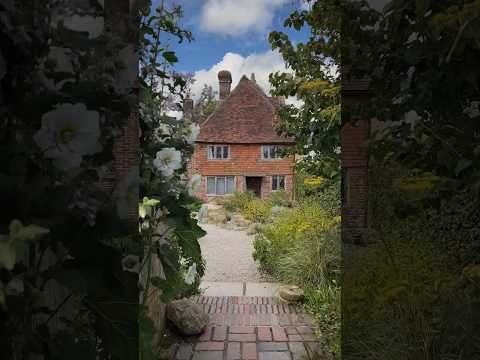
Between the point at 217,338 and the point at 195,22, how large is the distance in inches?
81.4

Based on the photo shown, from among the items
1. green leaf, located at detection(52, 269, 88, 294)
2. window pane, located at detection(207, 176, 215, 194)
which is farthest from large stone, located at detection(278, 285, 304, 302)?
window pane, located at detection(207, 176, 215, 194)

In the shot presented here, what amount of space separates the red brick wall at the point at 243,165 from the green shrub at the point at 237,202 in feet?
1.80

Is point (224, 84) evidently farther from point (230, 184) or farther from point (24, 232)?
point (24, 232)

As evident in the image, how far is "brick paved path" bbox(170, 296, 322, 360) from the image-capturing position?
2721 millimetres

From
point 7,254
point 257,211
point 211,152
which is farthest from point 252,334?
point 211,152

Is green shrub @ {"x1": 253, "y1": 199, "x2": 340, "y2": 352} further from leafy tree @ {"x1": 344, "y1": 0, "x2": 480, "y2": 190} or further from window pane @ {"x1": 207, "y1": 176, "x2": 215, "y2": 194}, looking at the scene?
window pane @ {"x1": 207, "y1": 176, "x2": 215, "y2": 194}

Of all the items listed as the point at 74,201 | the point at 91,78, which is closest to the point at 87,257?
the point at 74,201

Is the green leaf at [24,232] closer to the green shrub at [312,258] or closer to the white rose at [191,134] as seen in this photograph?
the white rose at [191,134]

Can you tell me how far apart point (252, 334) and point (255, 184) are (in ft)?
24.5

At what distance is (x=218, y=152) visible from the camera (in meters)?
10.4

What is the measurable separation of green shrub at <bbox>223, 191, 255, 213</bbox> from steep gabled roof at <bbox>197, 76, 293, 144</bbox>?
1415 mm

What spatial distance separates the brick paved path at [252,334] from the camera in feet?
8.93

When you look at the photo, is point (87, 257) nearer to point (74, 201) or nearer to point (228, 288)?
point (74, 201)

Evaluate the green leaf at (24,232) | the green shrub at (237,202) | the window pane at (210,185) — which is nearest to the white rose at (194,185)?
the green leaf at (24,232)
